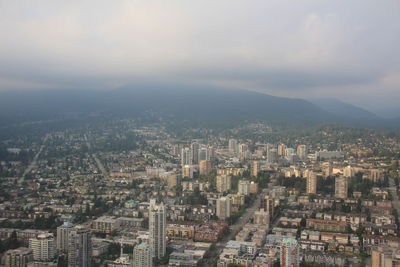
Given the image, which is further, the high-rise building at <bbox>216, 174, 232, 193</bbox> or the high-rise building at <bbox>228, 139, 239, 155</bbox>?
the high-rise building at <bbox>228, 139, 239, 155</bbox>

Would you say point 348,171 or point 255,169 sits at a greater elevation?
point 348,171

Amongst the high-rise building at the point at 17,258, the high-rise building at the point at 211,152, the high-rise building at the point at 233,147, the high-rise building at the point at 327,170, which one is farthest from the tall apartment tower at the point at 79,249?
the high-rise building at the point at 233,147

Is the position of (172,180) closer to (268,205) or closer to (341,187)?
(268,205)

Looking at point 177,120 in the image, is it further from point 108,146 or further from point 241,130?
point 108,146

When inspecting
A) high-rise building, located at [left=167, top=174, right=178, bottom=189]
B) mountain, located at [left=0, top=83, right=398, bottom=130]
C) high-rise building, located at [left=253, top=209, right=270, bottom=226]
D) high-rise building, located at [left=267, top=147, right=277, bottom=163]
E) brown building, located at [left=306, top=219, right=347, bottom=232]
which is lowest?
brown building, located at [left=306, top=219, right=347, bottom=232]

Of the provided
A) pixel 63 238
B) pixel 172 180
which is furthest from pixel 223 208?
pixel 63 238

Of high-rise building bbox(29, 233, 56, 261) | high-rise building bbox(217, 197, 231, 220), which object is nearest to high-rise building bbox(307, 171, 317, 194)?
high-rise building bbox(217, 197, 231, 220)

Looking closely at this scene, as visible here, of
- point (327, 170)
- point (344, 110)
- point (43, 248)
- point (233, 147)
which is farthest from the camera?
point (344, 110)

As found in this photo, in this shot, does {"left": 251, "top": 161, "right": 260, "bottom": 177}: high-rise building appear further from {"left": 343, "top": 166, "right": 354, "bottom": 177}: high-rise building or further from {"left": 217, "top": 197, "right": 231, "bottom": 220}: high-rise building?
{"left": 217, "top": 197, "right": 231, "bottom": 220}: high-rise building
